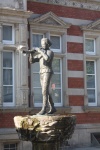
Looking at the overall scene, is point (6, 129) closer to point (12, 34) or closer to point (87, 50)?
point (12, 34)

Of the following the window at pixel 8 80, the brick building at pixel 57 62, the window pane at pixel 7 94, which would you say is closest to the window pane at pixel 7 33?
the brick building at pixel 57 62

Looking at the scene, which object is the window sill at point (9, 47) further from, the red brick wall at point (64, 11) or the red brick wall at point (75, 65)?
the red brick wall at point (75, 65)

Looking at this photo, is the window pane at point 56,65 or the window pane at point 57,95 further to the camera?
the window pane at point 56,65

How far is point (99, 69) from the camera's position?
14734mm

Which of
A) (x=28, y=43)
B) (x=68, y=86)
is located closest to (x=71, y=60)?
(x=68, y=86)

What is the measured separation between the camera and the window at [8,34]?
12.6 metres

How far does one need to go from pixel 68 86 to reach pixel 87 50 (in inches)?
72.4

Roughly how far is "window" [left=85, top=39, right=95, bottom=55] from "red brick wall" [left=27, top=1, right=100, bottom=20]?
0.92 m

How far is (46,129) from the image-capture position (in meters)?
7.75

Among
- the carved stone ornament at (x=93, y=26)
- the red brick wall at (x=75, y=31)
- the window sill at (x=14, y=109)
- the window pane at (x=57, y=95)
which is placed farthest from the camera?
the carved stone ornament at (x=93, y=26)

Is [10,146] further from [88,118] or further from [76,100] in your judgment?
[88,118]

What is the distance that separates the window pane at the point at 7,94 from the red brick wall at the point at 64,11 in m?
3.06

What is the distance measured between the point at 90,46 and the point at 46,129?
25.2ft

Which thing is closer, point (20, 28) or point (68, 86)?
point (20, 28)
